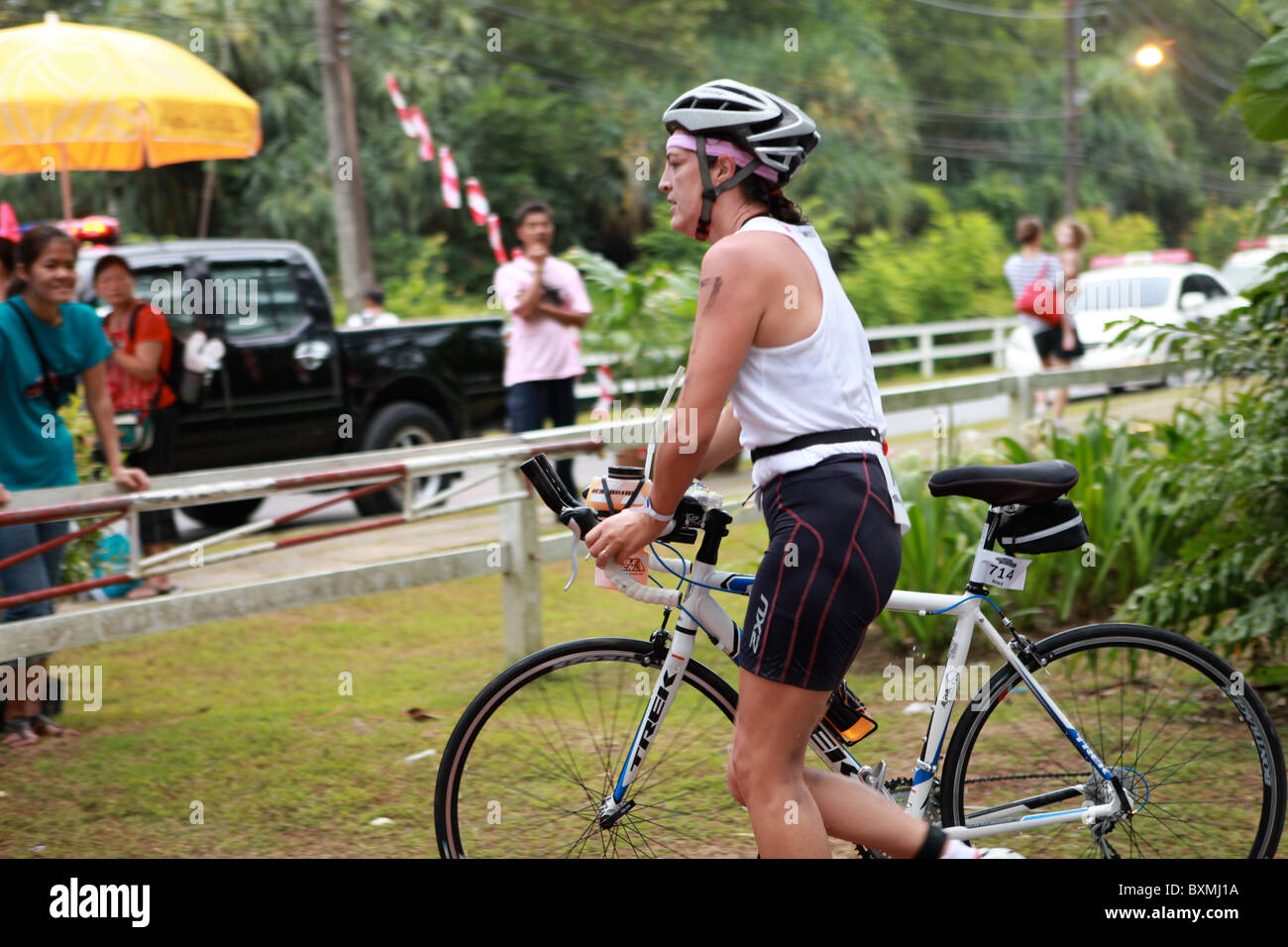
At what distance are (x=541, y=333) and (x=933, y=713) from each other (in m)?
5.41

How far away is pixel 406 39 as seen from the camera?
2752cm

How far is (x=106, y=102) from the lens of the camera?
7816 mm

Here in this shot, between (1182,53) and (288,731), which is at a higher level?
(1182,53)

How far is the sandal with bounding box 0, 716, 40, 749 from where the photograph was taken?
16.4ft

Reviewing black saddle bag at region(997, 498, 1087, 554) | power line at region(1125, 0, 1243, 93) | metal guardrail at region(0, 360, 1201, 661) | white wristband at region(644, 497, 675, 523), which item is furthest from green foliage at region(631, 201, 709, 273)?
white wristband at region(644, 497, 675, 523)

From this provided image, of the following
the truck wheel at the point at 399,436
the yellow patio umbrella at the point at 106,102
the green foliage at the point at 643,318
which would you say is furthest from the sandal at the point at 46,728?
the green foliage at the point at 643,318

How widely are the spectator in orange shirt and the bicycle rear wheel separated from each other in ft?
17.0

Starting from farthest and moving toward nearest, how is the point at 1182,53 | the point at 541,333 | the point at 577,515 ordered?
the point at 1182,53, the point at 541,333, the point at 577,515

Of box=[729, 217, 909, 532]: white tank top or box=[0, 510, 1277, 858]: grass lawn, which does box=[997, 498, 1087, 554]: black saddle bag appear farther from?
box=[0, 510, 1277, 858]: grass lawn

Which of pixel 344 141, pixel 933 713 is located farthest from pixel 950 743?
pixel 344 141

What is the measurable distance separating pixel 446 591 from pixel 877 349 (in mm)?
19363

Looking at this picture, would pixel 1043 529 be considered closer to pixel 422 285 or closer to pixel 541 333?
pixel 541 333

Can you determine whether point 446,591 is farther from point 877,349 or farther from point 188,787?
point 877,349
